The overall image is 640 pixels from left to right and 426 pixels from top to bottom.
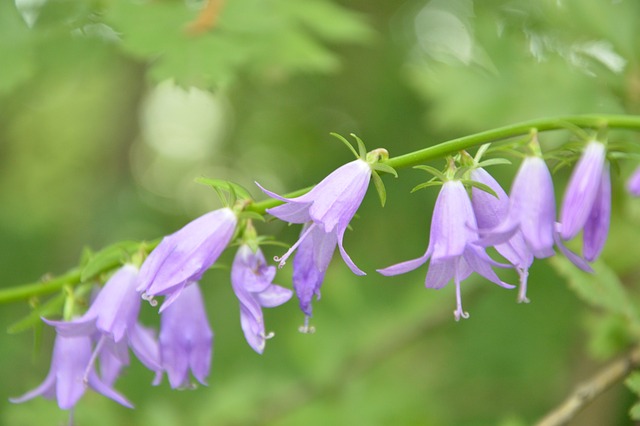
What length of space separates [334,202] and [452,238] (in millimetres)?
217

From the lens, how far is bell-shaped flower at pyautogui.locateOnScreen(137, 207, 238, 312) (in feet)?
5.02

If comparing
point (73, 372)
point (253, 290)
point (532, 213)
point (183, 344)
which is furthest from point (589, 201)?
point (73, 372)

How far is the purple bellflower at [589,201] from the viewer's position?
4.43 feet

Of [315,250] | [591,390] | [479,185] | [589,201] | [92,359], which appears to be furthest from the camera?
[591,390]

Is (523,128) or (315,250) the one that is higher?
(523,128)

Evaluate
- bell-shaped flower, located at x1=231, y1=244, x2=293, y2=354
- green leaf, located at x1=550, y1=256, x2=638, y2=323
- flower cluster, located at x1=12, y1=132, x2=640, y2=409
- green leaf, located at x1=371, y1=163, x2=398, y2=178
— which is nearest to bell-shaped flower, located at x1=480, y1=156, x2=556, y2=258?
flower cluster, located at x1=12, y1=132, x2=640, y2=409

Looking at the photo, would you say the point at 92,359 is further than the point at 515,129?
Yes

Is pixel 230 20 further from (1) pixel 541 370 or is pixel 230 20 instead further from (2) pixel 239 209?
(1) pixel 541 370

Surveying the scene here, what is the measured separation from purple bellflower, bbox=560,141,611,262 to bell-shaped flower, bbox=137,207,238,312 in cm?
61

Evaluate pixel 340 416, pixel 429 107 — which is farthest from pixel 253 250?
pixel 429 107

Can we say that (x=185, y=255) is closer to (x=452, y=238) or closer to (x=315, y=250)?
(x=315, y=250)

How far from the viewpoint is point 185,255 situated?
155cm

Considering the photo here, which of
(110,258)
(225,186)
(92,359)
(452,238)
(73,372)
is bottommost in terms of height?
(73,372)

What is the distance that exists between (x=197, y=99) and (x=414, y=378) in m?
3.15
